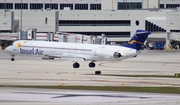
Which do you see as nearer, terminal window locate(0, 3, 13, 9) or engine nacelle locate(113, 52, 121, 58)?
engine nacelle locate(113, 52, 121, 58)

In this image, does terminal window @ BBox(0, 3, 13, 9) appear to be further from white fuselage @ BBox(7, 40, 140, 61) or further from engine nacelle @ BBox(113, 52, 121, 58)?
engine nacelle @ BBox(113, 52, 121, 58)

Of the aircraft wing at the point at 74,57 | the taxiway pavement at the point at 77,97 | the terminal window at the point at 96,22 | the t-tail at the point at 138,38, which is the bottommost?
the taxiway pavement at the point at 77,97

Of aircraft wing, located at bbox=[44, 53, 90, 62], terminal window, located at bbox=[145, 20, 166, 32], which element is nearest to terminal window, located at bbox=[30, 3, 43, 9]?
terminal window, located at bbox=[145, 20, 166, 32]

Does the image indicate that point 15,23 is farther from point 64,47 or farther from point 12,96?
point 12,96

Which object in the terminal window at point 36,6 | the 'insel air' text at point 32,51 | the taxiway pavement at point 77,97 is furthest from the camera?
the terminal window at point 36,6

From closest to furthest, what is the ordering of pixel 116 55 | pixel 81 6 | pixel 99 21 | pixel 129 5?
pixel 116 55, pixel 99 21, pixel 129 5, pixel 81 6

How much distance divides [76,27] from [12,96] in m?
118

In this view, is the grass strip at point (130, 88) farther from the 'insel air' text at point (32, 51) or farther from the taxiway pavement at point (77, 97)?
the 'insel air' text at point (32, 51)

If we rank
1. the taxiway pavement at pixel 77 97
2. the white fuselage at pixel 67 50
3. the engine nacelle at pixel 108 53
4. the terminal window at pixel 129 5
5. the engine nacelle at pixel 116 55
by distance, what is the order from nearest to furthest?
the taxiway pavement at pixel 77 97, the engine nacelle at pixel 116 55, the engine nacelle at pixel 108 53, the white fuselage at pixel 67 50, the terminal window at pixel 129 5

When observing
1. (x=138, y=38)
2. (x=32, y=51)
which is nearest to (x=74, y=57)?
(x=32, y=51)

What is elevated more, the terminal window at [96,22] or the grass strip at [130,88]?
the terminal window at [96,22]

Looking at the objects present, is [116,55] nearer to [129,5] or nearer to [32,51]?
[32,51]

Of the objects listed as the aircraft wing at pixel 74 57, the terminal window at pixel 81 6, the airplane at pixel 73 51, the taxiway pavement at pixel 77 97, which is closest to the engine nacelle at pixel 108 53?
the airplane at pixel 73 51

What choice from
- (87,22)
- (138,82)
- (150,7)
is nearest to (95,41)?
(87,22)
